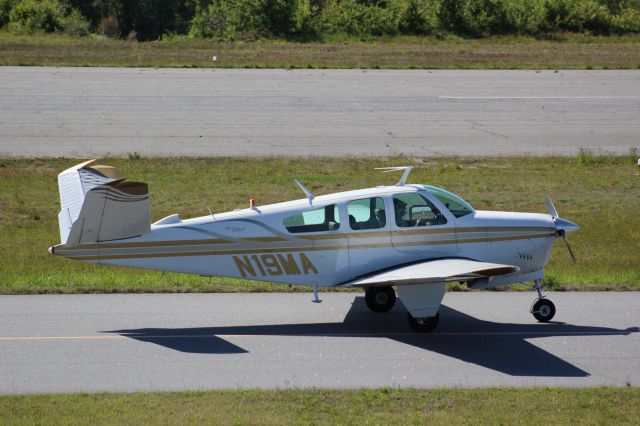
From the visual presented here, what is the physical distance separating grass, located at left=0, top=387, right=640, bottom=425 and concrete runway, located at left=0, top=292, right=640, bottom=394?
0.44m

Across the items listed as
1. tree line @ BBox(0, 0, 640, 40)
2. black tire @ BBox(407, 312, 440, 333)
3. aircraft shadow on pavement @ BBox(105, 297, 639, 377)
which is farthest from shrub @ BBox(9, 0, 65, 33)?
black tire @ BBox(407, 312, 440, 333)

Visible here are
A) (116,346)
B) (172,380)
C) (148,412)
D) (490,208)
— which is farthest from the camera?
(490,208)

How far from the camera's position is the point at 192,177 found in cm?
2388

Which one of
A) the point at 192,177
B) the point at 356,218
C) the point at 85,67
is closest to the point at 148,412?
the point at 356,218

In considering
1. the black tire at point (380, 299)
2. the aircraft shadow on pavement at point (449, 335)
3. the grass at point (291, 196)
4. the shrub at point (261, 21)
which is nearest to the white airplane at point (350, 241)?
the aircraft shadow on pavement at point (449, 335)

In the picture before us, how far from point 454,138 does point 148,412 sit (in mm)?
20584

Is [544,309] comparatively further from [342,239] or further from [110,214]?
[110,214]

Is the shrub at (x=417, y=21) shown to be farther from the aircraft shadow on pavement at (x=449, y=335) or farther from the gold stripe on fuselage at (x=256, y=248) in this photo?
the gold stripe on fuselage at (x=256, y=248)

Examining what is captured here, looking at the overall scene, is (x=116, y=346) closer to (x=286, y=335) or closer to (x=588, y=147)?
(x=286, y=335)

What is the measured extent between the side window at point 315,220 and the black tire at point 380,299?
149cm

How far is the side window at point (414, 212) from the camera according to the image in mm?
13211

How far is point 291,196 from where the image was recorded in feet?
72.0

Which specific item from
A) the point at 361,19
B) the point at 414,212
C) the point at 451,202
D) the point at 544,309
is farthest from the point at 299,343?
the point at 361,19

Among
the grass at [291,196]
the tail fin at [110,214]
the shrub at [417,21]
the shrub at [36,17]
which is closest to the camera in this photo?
the tail fin at [110,214]
